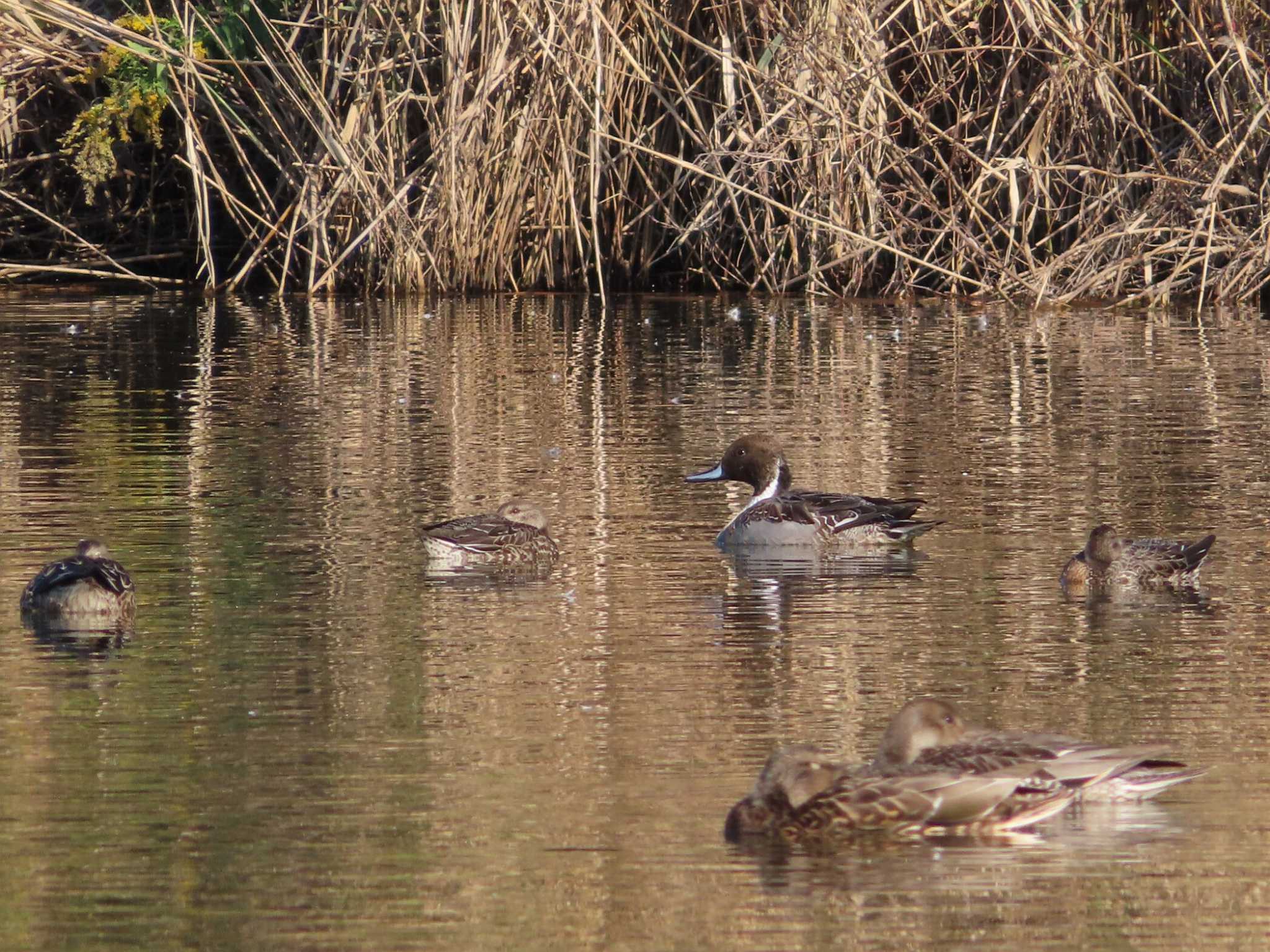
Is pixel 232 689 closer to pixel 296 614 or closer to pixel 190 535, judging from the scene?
pixel 296 614

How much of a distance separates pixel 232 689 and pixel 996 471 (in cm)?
603

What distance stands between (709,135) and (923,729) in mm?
16707

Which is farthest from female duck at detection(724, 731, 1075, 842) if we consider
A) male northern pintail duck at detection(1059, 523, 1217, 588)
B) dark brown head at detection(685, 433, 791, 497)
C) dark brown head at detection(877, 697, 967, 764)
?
dark brown head at detection(685, 433, 791, 497)

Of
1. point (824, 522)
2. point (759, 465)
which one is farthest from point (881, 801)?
point (759, 465)

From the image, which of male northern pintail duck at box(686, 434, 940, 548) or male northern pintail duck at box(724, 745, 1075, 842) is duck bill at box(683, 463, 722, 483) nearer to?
male northern pintail duck at box(686, 434, 940, 548)

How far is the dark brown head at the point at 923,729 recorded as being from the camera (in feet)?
22.0

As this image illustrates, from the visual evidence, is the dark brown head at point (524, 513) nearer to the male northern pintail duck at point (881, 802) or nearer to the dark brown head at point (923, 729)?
the dark brown head at point (923, 729)

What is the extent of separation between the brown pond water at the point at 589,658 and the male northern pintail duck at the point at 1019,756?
0.09m

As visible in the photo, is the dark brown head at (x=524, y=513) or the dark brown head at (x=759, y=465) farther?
the dark brown head at (x=759, y=465)

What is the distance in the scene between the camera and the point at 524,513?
1116 centimetres

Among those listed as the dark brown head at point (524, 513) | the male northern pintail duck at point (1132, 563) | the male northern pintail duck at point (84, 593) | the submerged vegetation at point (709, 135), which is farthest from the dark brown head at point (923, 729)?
the submerged vegetation at point (709, 135)

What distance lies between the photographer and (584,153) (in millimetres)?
23203

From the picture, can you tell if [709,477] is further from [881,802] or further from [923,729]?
[881,802]

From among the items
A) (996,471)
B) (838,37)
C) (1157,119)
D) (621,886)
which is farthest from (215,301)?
(621,886)
